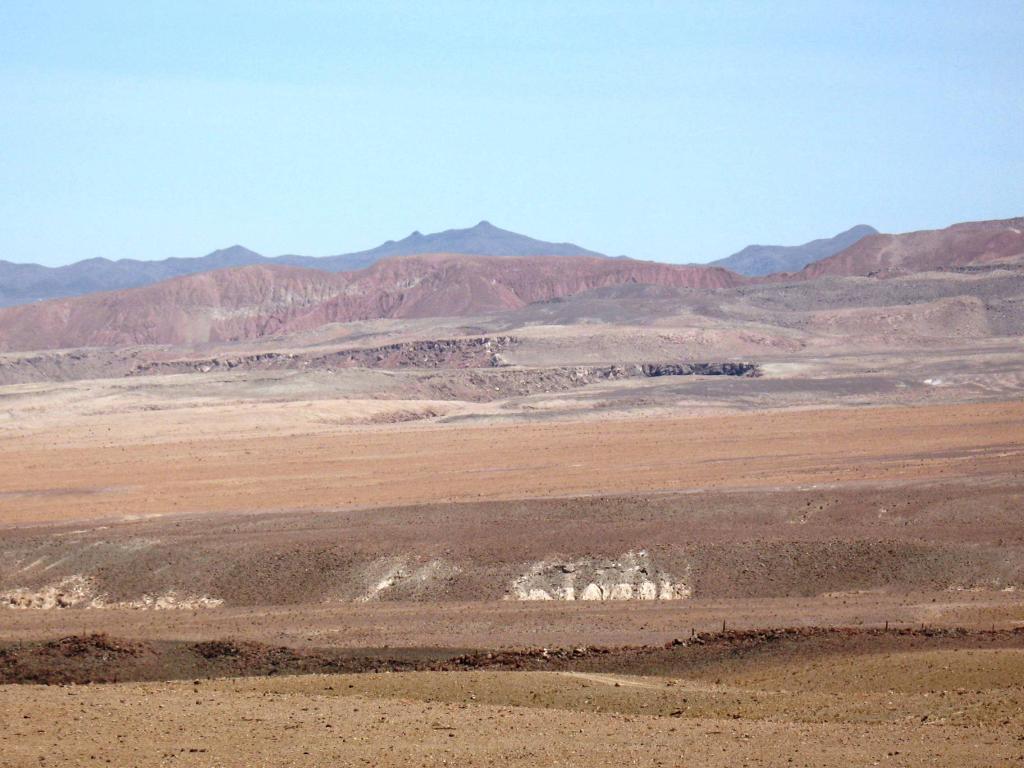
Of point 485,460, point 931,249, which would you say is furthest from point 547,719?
point 931,249

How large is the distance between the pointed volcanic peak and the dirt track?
379 ft

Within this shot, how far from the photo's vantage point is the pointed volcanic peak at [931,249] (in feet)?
575

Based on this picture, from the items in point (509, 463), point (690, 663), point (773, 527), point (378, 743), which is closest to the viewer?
point (378, 743)

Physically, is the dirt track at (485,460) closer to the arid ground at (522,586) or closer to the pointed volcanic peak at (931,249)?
the arid ground at (522,586)

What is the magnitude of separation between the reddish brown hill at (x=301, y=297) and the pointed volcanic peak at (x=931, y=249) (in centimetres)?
1585

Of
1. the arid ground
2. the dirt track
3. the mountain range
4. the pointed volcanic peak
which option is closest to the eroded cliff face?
the arid ground

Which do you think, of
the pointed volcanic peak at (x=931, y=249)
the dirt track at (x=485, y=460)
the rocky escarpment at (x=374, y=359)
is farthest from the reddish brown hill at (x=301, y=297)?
the dirt track at (x=485, y=460)

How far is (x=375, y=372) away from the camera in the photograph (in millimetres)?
97938

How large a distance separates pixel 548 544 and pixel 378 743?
17.3 metres

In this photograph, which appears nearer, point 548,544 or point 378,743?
point 378,743

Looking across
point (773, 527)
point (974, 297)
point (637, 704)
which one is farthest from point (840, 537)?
point (974, 297)

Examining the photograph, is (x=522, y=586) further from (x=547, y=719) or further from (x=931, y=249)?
(x=931, y=249)

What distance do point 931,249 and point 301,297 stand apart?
86913 mm

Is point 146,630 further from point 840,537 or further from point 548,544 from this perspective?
point 840,537
